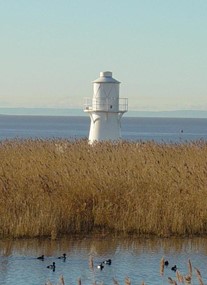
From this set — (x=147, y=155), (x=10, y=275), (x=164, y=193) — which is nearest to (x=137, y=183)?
(x=164, y=193)

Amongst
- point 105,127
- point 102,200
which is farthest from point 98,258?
point 105,127

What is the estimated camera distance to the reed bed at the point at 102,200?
38.4 ft

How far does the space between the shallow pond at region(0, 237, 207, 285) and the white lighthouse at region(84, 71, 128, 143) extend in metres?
15.6

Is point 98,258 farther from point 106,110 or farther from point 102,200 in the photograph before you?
point 106,110

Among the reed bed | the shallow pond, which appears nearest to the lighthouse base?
the reed bed

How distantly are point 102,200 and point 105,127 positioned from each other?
15.1 m

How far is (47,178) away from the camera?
1262 cm

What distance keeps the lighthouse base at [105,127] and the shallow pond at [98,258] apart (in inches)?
608

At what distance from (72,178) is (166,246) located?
2291 mm

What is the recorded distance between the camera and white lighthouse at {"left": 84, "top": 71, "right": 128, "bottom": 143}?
2716 centimetres

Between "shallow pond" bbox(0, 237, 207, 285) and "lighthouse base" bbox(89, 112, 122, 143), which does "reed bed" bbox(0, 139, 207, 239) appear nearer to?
"shallow pond" bbox(0, 237, 207, 285)

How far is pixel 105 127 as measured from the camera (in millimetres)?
27188

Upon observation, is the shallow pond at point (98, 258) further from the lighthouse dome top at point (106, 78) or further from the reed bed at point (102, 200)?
the lighthouse dome top at point (106, 78)

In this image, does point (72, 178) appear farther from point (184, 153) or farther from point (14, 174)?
point (184, 153)
